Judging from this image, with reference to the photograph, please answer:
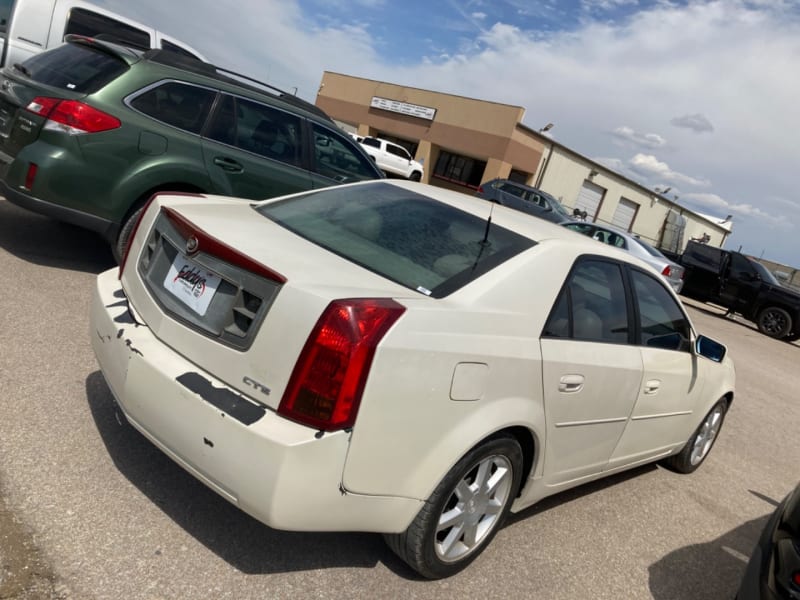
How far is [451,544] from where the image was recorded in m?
2.63

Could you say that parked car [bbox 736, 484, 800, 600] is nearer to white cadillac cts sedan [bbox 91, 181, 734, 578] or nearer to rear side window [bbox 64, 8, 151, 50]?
white cadillac cts sedan [bbox 91, 181, 734, 578]

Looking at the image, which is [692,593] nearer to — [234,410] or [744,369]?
[234,410]

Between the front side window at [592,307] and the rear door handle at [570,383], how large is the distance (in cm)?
19

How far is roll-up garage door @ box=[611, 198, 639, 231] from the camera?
4150cm

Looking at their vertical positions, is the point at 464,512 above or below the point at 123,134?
below

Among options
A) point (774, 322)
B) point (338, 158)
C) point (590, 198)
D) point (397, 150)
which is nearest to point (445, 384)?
point (338, 158)

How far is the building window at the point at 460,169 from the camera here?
36844 mm

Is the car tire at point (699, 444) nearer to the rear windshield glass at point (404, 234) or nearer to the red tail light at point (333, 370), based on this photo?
A: the rear windshield glass at point (404, 234)

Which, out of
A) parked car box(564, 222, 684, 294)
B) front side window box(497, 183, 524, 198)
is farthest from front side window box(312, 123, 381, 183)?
front side window box(497, 183, 524, 198)

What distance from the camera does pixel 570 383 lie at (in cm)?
283

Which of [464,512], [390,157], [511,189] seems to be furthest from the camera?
[390,157]

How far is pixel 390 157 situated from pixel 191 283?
1049 inches

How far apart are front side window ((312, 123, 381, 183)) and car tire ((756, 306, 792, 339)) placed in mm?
13518

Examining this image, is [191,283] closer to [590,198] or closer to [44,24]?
[44,24]
